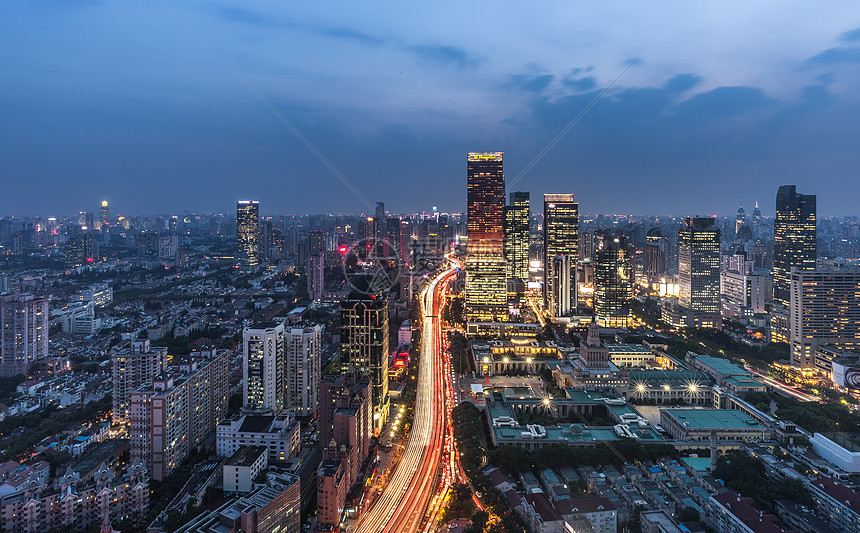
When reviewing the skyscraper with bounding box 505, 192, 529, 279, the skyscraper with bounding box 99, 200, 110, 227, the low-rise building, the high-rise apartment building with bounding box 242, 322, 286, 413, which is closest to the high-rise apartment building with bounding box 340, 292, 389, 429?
the high-rise apartment building with bounding box 242, 322, 286, 413

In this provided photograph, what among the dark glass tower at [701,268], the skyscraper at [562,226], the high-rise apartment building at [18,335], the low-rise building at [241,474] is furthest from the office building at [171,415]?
the dark glass tower at [701,268]

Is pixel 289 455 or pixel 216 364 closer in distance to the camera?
pixel 289 455

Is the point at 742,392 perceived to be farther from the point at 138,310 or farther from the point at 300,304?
the point at 138,310

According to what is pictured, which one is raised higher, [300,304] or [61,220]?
[61,220]

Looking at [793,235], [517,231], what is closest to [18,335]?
[517,231]

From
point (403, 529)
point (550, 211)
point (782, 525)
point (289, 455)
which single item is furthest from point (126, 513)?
point (550, 211)

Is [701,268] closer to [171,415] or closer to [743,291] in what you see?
[743,291]
